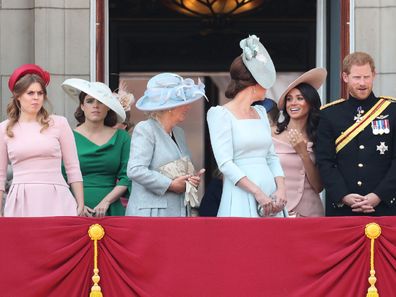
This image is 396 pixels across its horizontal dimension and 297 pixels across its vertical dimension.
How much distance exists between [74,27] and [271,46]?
3.51 m

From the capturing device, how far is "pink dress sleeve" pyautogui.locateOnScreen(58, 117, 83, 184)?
31.2ft

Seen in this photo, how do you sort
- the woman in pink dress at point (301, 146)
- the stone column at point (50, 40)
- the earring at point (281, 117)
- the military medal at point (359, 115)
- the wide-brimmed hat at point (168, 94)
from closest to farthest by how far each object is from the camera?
the wide-brimmed hat at point (168, 94), the military medal at point (359, 115), the woman in pink dress at point (301, 146), the earring at point (281, 117), the stone column at point (50, 40)

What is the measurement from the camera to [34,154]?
9.38m

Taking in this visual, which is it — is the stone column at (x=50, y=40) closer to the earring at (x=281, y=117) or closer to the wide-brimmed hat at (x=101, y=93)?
the wide-brimmed hat at (x=101, y=93)

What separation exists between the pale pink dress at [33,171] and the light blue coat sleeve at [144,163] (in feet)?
1.67

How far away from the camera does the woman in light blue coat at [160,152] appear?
955cm

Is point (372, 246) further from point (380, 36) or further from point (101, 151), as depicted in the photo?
point (380, 36)

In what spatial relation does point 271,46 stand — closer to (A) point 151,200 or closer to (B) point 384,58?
(B) point 384,58

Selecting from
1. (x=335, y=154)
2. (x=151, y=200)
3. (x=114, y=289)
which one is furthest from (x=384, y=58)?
(x=114, y=289)

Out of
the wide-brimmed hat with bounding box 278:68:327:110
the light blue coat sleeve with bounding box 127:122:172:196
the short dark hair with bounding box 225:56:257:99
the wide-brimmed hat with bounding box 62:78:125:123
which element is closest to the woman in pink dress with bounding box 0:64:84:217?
the light blue coat sleeve with bounding box 127:122:172:196

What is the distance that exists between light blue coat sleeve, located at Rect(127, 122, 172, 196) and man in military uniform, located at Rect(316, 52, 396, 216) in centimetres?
115

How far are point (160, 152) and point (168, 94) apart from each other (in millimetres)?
415

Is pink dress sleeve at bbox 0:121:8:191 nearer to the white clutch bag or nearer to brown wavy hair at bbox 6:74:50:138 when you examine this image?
brown wavy hair at bbox 6:74:50:138

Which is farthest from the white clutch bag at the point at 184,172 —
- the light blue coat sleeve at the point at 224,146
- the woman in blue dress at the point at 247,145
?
the light blue coat sleeve at the point at 224,146
